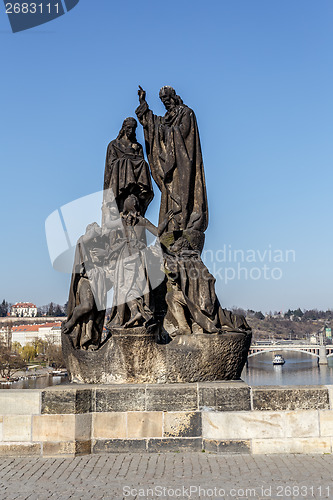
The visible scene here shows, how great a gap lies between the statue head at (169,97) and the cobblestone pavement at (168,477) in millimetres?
5743

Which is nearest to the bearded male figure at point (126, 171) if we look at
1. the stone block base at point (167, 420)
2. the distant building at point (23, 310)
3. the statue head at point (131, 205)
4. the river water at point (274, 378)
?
the statue head at point (131, 205)

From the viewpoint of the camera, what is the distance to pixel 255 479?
575 cm

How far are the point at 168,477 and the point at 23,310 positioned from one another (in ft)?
630

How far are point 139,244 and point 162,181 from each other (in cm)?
169

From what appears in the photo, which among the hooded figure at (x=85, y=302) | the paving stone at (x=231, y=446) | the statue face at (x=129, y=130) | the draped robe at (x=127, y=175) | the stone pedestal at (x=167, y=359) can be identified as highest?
the statue face at (x=129, y=130)

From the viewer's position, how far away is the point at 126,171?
965 centimetres

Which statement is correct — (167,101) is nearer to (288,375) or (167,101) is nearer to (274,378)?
(274,378)

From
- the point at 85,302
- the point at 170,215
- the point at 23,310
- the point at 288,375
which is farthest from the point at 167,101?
the point at 23,310

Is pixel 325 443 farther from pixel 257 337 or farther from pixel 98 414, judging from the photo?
pixel 257 337

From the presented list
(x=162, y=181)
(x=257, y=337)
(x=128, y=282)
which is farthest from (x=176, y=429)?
(x=257, y=337)

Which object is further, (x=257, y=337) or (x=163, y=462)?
(x=257, y=337)

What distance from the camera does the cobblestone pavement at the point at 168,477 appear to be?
5.29 m

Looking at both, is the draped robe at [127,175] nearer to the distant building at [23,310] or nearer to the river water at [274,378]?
the river water at [274,378]

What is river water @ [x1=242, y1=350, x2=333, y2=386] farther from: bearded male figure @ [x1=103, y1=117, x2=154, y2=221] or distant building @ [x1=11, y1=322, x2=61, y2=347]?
distant building @ [x1=11, y1=322, x2=61, y2=347]
